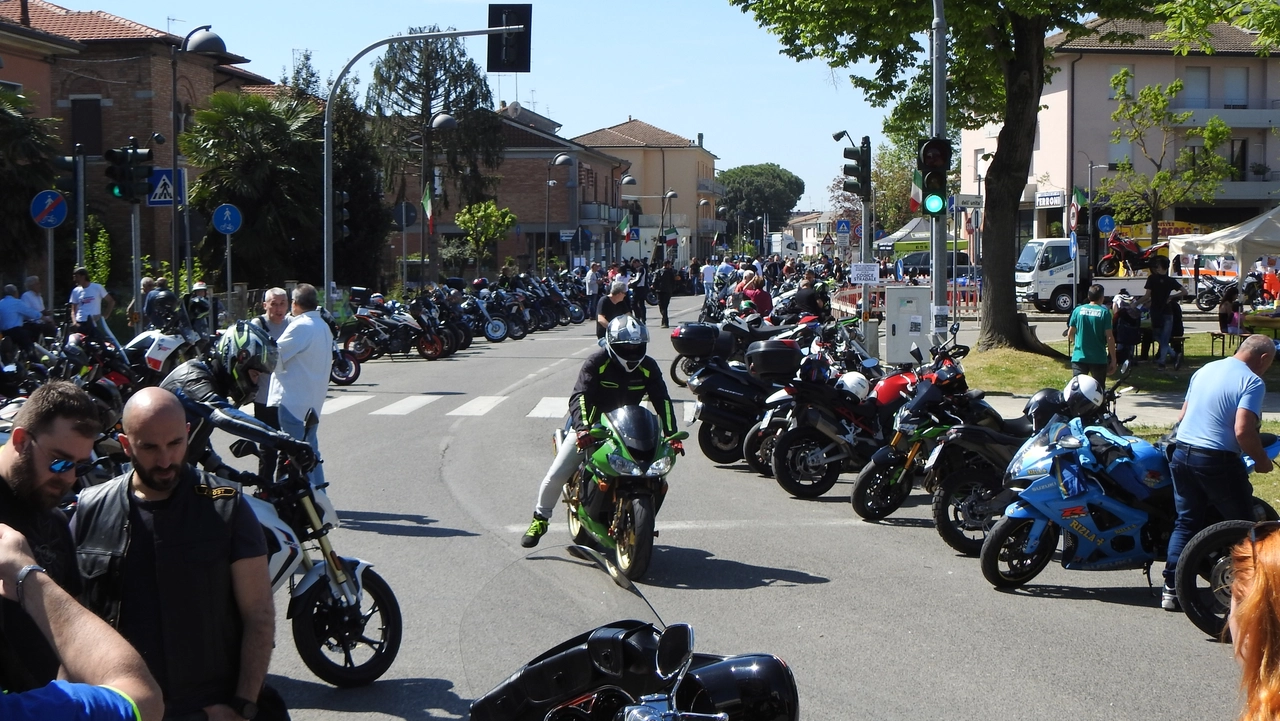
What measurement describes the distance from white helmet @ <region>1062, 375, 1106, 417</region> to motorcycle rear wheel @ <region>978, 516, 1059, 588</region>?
0.85 m

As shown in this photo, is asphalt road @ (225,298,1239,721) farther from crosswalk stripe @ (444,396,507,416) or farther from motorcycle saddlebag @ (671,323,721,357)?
crosswalk stripe @ (444,396,507,416)

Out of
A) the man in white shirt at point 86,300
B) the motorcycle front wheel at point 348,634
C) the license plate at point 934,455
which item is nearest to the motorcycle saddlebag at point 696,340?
the license plate at point 934,455

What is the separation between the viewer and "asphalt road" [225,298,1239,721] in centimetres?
546

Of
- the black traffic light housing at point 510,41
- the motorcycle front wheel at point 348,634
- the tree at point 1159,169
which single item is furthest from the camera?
the tree at point 1159,169

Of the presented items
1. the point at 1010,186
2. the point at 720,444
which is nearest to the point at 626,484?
the point at 720,444

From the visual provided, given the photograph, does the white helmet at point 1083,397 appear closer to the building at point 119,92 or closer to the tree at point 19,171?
the tree at point 19,171

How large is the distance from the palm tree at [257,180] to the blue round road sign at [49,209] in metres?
16.4

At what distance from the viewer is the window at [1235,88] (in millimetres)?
57750

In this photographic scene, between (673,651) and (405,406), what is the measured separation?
14.3 meters

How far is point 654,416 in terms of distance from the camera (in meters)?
7.47

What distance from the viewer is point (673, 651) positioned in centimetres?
280

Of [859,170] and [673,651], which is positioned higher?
[859,170]

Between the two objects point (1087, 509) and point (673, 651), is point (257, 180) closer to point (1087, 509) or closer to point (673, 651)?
point (1087, 509)

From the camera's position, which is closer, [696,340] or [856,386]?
[856,386]
